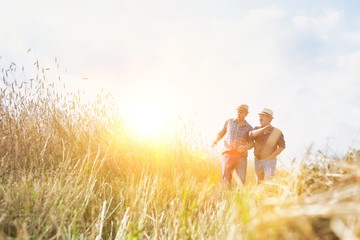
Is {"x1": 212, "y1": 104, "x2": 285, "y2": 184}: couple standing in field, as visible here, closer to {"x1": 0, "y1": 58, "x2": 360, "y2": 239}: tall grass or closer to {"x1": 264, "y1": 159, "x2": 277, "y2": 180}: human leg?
{"x1": 264, "y1": 159, "x2": 277, "y2": 180}: human leg

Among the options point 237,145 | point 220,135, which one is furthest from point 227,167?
point 220,135

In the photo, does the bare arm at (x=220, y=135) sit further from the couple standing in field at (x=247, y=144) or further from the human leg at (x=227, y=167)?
the human leg at (x=227, y=167)

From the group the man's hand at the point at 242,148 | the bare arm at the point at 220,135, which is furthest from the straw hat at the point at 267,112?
the bare arm at the point at 220,135

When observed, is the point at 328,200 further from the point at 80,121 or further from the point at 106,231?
the point at 80,121

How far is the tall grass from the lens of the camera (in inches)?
34.4

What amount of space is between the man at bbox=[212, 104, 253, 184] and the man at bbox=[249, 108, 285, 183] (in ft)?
0.77

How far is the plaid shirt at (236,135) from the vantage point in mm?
5770

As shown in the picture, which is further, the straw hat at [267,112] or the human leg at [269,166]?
the straw hat at [267,112]

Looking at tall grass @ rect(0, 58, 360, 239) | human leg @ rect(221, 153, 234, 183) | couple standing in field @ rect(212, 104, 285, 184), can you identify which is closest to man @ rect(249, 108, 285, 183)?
couple standing in field @ rect(212, 104, 285, 184)

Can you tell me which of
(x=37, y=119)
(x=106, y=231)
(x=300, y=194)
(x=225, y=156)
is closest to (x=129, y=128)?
(x=37, y=119)

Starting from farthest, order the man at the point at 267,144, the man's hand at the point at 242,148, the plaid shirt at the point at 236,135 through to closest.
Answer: the plaid shirt at the point at 236,135 < the man's hand at the point at 242,148 < the man at the point at 267,144

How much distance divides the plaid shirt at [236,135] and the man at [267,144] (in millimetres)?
251

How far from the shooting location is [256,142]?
18.4 feet

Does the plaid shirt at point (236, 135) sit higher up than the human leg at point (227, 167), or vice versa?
the plaid shirt at point (236, 135)
